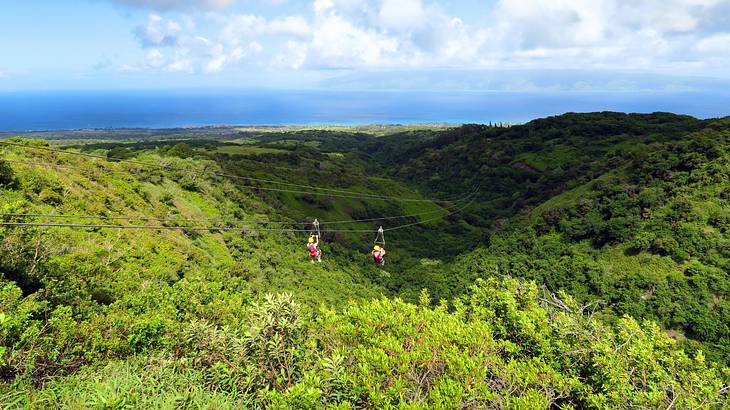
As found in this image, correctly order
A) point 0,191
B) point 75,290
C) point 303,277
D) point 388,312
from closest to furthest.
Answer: point 388,312
point 75,290
point 0,191
point 303,277

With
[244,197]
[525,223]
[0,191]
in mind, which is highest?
[0,191]

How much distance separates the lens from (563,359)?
14547 millimetres

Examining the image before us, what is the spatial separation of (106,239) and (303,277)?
92.0 ft

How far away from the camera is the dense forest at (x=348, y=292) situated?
11.1 meters

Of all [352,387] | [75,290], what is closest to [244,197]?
[75,290]

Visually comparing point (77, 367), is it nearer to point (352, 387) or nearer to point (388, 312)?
point (352, 387)

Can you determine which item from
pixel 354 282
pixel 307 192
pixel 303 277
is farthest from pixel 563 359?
pixel 307 192

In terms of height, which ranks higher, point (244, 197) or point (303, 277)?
point (244, 197)

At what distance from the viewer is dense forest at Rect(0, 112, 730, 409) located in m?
11.1

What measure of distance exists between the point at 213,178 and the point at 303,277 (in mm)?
26195

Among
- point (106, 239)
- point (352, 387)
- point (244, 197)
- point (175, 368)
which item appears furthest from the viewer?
point (244, 197)

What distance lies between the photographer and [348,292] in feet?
176

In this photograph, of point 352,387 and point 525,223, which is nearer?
point 352,387

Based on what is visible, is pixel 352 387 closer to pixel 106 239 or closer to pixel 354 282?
pixel 106 239
